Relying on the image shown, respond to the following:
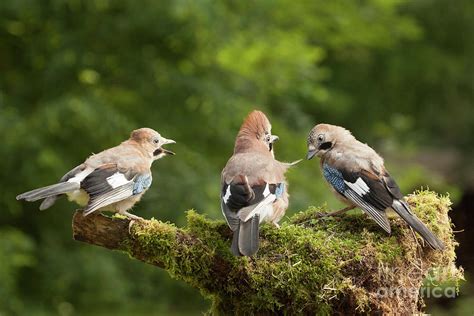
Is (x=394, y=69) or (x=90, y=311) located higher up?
(x=394, y=69)

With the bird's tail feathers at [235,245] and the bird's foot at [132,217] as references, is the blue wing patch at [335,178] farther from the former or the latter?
the bird's foot at [132,217]

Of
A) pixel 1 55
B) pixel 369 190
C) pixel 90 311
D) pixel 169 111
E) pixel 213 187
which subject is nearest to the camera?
pixel 369 190

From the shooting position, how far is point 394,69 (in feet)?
55.7

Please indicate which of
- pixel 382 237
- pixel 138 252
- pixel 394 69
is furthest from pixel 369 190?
pixel 394 69

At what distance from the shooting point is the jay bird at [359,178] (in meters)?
6.27

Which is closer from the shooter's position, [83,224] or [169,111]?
[83,224]

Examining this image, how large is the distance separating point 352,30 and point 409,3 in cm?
258

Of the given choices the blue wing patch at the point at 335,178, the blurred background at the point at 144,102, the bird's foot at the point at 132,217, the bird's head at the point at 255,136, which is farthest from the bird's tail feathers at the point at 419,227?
the blurred background at the point at 144,102

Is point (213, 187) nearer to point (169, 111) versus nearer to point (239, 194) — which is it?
point (169, 111)

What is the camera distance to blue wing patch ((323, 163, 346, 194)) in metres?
6.88

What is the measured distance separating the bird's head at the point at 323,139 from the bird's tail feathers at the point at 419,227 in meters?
1.13

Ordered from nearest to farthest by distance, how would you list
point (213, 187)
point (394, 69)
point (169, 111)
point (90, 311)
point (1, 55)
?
point (213, 187) → point (169, 111) → point (1, 55) → point (90, 311) → point (394, 69)

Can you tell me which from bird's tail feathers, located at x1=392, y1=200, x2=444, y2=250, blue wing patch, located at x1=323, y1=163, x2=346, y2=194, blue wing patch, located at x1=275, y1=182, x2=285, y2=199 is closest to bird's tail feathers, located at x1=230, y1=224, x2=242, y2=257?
blue wing patch, located at x1=275, y1=182, x2=285, y2=199

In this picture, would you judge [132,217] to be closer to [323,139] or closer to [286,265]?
[286,265]
